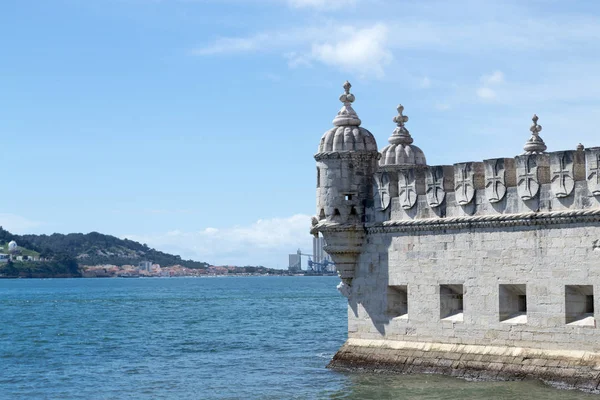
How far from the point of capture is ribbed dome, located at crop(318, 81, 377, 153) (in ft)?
90.3

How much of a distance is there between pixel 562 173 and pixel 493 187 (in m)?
1.91

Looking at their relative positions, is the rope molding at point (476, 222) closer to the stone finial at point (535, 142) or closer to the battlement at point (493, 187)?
the battlement at point (493, 187)

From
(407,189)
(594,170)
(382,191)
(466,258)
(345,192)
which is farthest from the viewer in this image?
(345,192)

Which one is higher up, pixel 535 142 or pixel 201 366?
pixel 535 142

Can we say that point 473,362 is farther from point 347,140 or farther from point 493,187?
point 347,140

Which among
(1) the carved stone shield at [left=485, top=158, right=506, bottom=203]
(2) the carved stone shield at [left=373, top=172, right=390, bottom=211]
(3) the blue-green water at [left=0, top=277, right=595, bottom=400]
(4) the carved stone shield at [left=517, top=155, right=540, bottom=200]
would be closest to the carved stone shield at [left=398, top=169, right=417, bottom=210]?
(2) the carved stone shield at [left=373, top=172, right=390, bottom=211]

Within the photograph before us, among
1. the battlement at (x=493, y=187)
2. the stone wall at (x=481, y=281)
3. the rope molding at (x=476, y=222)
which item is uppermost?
the battlement at (x=493, y=187)

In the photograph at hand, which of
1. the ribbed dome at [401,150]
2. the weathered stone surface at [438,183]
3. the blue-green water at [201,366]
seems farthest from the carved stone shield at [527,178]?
the ribbed dome at [401,150]

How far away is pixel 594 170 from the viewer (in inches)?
867

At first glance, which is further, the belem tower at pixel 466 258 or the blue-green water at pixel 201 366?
the blue-green water at pixel 201 366

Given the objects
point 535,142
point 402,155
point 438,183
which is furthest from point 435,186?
point 535,142

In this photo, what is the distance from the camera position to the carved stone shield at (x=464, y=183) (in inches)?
972

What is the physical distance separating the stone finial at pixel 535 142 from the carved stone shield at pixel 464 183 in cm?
1126

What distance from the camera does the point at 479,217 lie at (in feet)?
79.5
